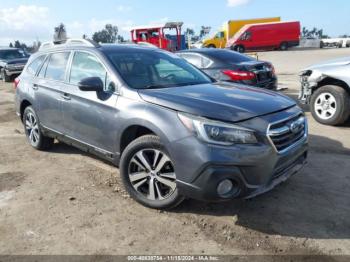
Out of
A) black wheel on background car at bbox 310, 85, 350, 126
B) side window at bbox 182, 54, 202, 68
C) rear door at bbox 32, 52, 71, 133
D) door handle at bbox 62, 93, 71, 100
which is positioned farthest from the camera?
side window at bbox 182, 54, 202, 68

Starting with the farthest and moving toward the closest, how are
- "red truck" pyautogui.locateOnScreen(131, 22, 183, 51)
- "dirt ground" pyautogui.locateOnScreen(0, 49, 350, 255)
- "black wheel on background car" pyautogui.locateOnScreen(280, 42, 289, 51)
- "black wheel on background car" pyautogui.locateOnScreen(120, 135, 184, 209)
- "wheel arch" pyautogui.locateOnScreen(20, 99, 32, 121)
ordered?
"black wheel on background car" pyautogui.locateOnScreen(280, 42, 289, 51), "red truck" pyautogui.locateOnScreen(131, 22, 183, 51), "wheel arch" pyautogui.locateOnScreen(20, 99, 32, 121), "black wheel on background car" pyautogui.locateOnScreen(120, 135, 184, 209), "dirt ground" pyautogui.locateOnScreen(0, 49, 350, 255)

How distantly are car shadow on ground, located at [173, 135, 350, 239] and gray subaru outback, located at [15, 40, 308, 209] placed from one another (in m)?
0.38

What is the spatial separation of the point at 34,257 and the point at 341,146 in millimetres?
4824

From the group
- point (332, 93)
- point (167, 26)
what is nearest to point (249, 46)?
point (167, 26)

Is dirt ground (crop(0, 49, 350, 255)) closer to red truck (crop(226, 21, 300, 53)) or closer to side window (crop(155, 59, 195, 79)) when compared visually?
side window (crop(155, 59, 195, 79))

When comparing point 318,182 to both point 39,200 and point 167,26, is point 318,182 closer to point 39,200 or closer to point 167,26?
point 39,200

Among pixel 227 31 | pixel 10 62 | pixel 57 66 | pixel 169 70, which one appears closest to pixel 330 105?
pixel 169 70

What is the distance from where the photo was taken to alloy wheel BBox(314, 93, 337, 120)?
23.5ft

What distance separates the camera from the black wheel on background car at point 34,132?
6.00 meters

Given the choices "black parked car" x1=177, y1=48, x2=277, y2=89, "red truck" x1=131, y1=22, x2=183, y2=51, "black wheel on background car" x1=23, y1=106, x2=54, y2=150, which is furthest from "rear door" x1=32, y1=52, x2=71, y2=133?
"red truck" x1=131, y1=22, x2=183, y2=51

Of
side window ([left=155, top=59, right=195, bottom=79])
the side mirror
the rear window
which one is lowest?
the side mirror

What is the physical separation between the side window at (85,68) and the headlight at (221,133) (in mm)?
1592

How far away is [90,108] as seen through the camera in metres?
4.49

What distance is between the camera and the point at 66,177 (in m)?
Result: 4.97
